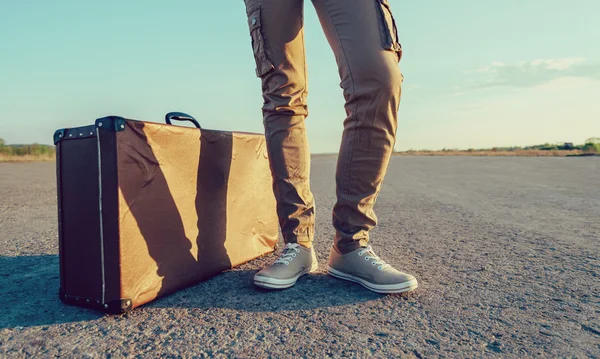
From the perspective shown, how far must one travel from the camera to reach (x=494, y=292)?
165 cm

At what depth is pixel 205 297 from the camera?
1628 millimetres

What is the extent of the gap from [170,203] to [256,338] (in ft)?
2.12

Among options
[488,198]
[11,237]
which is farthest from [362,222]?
[488,198]

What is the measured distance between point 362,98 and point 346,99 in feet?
0.29

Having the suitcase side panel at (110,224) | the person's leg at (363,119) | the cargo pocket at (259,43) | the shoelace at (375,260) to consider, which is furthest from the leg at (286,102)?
the suitcase side panel at (110,224)

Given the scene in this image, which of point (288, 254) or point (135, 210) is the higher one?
Answer: point (135, 210)

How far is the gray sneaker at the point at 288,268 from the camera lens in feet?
5.49

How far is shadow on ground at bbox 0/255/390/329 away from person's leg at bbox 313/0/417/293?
102 millimetres

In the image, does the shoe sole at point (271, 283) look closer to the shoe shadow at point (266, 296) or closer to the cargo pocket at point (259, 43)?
the shoe shadow at point (266, 296)

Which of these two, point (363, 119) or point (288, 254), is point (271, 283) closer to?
point (288, 254)

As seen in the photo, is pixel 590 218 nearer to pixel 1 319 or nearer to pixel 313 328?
pixel 313 328

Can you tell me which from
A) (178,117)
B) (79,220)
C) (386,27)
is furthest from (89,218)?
(386,27)

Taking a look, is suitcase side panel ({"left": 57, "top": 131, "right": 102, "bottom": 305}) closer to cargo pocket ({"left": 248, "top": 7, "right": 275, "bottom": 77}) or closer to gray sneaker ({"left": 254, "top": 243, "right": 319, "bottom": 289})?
gray sneaker ({"left": 254, "top": 243, "right": 319, "bottom": 289})

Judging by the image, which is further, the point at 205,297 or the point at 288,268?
the point at 288,268
